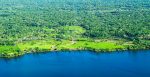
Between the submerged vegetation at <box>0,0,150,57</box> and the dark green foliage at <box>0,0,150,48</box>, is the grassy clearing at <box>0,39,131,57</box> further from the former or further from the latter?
the dark green foliage at <box>0,0,150,48</box>

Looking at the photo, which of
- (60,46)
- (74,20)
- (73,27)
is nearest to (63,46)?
(60,46)

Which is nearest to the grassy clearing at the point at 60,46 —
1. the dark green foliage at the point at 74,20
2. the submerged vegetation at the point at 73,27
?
the submerged vegetation at the point at 73,27

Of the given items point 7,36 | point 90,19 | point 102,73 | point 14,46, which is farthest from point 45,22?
point 102,73

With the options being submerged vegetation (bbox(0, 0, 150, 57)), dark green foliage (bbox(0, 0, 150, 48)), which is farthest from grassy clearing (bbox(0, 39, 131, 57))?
dark green foliage (bbox(0, 0, 150, 48))

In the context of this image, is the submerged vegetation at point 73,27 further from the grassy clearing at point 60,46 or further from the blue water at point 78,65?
the blue water at point 78,65

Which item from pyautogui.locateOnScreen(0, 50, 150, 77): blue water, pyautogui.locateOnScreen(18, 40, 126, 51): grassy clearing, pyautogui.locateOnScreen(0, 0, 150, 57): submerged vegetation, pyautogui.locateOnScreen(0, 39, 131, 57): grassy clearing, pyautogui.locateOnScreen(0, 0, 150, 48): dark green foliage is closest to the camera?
pyautogui.locateOnScreen(0, 50, 150, 77): blue water
